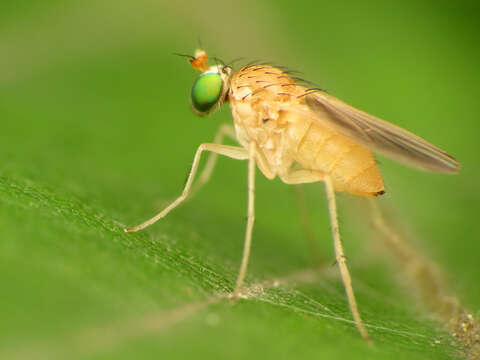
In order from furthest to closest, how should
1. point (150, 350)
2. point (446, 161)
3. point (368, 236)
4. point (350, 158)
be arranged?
point (368, 236) → point (350, 158) → point (446, 161) → point (150, 350)

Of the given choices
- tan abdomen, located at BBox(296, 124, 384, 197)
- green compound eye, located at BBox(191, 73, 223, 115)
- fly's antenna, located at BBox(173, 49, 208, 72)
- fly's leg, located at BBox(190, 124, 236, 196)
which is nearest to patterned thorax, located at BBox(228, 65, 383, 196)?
tan abdomen, located at BBox(296, 124, 384, 197)

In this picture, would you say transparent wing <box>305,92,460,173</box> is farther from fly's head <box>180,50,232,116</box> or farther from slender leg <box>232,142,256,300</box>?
fly's head <box>180,50,232,116</box>

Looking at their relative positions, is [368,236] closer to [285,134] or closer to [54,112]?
[285,134]

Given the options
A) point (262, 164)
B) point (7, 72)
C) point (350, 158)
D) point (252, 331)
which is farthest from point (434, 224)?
point (7, 72)

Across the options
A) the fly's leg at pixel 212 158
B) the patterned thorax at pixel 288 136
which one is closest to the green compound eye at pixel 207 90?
the patterned thorax at pixel 288 136

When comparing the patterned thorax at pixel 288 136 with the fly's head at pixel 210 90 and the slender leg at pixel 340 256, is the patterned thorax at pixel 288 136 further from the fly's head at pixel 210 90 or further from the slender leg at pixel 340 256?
the slender leg at pixel 340 256

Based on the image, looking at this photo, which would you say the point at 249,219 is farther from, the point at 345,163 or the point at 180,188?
the point at 180,188
